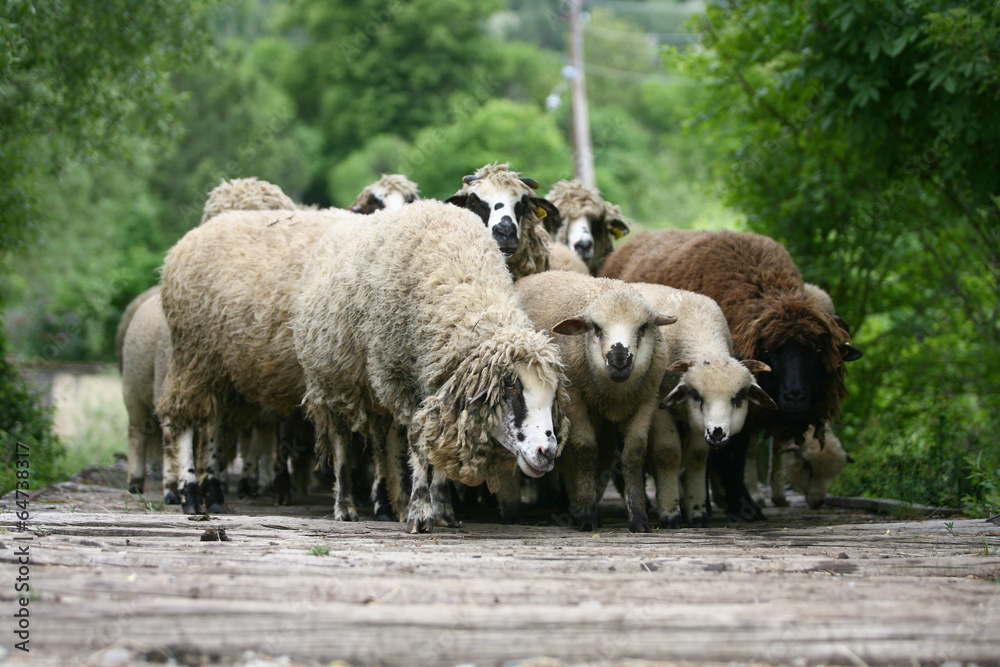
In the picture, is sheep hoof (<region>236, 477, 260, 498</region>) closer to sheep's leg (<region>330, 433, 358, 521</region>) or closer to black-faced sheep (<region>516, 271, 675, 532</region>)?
sheep's leg (<region>330, 433, 358, 521</region>)

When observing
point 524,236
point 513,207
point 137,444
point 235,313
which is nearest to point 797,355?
point 524,236

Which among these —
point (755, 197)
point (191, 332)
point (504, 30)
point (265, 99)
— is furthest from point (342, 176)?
point (504, 30)

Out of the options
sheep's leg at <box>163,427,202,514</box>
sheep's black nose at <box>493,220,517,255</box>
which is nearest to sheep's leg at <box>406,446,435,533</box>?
sheep's black nose at <box>493,220,517,255</box>

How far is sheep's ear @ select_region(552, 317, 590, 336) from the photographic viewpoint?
5.78 m

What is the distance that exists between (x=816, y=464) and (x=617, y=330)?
3.26m

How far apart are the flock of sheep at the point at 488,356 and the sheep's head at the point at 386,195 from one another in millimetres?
22

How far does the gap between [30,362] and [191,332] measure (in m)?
9.10

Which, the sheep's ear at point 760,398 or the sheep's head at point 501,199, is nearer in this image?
the sheep's ear at point 760,398

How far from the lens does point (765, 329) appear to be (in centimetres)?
650

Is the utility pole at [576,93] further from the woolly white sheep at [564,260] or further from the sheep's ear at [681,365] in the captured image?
the sheep's ear at [681,365]

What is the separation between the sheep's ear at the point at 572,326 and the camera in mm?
5777

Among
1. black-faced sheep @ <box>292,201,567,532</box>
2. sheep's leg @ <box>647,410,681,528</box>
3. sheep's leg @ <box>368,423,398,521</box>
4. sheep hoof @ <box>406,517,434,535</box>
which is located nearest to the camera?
black-faced sheep @ <box>292,201,567,532</box>

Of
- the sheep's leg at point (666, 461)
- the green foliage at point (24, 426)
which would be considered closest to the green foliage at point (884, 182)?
the sheep's leg at point (666, 461)

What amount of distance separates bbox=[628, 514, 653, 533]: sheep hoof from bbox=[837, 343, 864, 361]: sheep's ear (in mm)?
1988
